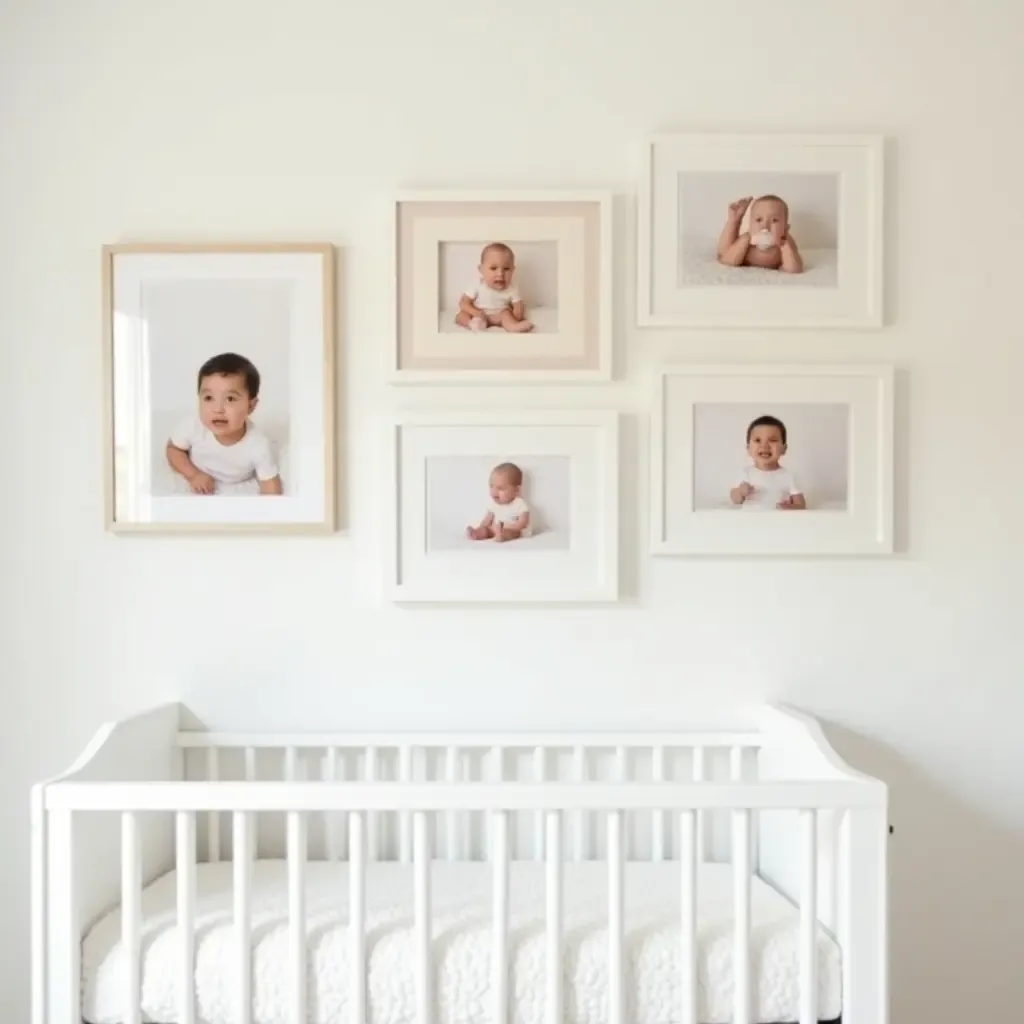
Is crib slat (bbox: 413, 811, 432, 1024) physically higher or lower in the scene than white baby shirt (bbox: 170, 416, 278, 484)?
lower

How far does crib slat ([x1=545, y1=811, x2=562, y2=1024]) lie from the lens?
1.53m

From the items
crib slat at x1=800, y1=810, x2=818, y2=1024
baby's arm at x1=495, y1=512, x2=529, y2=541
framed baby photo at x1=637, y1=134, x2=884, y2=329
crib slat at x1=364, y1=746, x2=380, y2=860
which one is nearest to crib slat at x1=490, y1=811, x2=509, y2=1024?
crib slat at x1=800, y1=810, x2=818, y2=1024

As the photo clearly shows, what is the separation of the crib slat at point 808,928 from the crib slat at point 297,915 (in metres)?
0.70

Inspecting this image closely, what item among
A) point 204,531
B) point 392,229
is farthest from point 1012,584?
point 204,531

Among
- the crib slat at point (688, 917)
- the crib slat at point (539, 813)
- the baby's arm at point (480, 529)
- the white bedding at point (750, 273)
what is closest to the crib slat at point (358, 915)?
the crib slat at point (688, 917)

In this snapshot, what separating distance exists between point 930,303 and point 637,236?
58 centimetres

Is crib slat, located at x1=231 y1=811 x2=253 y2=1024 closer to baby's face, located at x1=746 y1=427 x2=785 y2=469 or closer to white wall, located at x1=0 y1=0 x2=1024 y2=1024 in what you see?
white wall, located at x1=0 y1=0 x2=1024 y2=1024

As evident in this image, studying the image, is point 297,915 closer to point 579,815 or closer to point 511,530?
point 579,815

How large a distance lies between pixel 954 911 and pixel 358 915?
1225 millimetres

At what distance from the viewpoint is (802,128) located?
210 centimetres

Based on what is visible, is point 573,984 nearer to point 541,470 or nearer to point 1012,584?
point 541,470

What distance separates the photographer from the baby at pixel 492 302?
2078 mm

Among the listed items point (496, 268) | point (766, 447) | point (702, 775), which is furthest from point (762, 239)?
point (702, 775)

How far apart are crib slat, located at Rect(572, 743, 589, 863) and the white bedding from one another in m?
0.90
